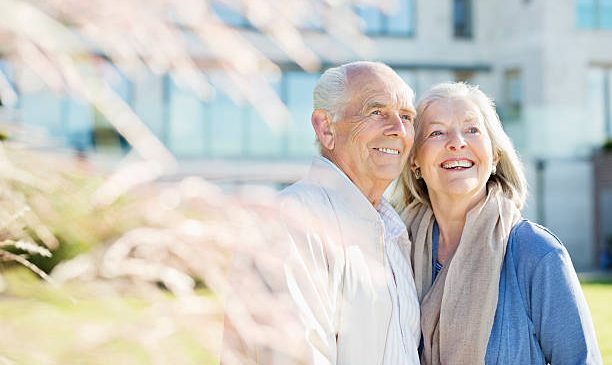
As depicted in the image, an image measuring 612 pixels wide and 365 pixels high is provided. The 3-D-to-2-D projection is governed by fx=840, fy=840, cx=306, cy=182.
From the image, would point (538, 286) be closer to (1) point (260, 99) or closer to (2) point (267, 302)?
(2) point (267, 302)

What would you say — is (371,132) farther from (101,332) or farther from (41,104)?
(101,332)

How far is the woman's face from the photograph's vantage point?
3.29 m

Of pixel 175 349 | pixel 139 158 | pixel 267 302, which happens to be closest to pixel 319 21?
pixel 139 158

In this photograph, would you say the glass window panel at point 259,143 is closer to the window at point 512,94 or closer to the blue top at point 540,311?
the window at point 512,94

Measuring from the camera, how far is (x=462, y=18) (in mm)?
26875

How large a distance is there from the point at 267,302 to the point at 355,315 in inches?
46.6

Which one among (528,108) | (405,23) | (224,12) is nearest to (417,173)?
(224,12)

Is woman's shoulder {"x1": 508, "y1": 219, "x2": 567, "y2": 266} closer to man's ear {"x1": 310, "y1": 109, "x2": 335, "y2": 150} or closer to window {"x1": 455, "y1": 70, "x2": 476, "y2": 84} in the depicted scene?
man's ear {"x1": 310, "y1": 109, "x2": 335, "y2": 150}

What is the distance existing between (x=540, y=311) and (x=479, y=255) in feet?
1.15

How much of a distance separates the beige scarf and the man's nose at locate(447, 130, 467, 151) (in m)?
0.25

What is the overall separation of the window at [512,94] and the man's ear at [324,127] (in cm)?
2207

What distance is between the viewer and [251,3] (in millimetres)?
1543

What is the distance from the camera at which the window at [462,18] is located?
26.8 metres

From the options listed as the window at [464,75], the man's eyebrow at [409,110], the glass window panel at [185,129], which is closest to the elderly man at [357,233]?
the man's eyebrow at [409,110]
